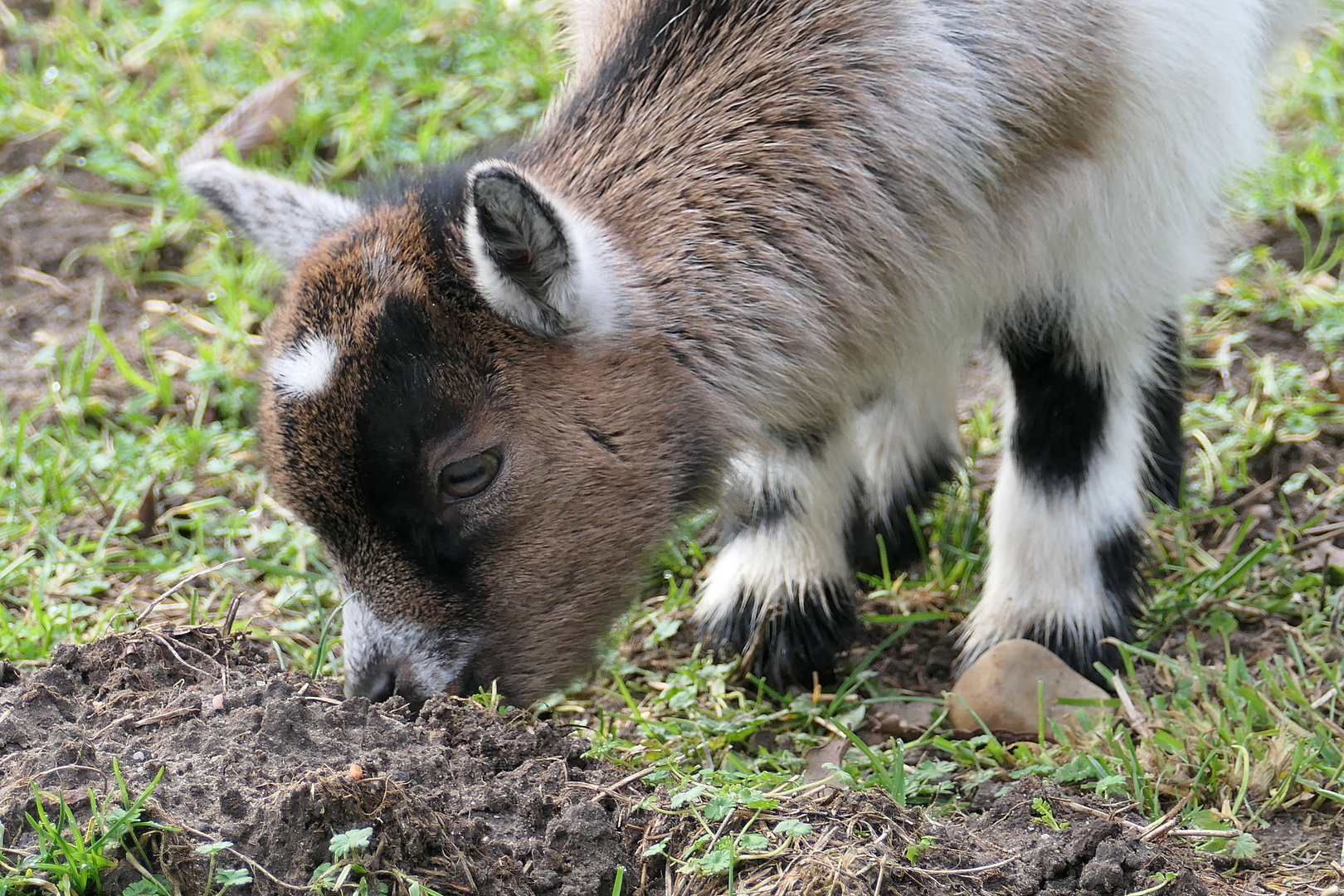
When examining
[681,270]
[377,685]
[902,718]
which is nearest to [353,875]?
[377,685]

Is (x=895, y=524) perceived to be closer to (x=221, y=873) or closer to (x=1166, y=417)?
(x=1166, y=417)

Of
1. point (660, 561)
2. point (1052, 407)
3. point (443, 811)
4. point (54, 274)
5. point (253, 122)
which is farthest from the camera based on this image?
point (253, 122)

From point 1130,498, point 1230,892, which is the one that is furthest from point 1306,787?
point 1130,498

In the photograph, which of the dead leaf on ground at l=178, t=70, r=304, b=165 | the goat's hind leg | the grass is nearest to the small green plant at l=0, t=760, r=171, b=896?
the grass

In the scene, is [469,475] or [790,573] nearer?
[469,475]

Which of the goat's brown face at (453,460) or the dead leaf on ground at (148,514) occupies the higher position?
the goat's brown face at (453,460)

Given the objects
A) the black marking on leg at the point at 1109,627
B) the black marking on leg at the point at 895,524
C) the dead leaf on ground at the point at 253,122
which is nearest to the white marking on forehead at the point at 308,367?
the black marking on leg at the point at 895,524

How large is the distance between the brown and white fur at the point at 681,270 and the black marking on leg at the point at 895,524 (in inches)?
32.7

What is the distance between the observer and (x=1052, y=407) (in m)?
4.41

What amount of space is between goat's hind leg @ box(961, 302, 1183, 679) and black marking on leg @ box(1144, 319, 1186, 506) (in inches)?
1.8

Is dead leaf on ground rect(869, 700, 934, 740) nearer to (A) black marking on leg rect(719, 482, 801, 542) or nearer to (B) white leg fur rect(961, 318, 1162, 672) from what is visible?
(B) white leg fur rect(961, 318, 1162, 672)

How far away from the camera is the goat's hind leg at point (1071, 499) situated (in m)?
4.37

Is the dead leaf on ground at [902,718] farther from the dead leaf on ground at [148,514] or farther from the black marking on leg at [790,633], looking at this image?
the dead leaf on ground at [148,514]

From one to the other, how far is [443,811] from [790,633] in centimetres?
186
